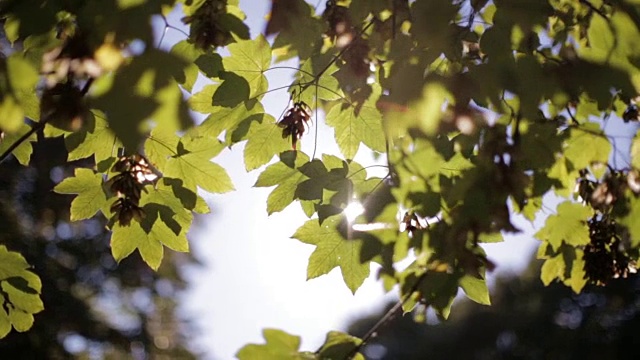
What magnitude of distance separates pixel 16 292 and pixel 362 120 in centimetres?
130

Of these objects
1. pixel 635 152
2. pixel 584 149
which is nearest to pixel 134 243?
pixel 584 149

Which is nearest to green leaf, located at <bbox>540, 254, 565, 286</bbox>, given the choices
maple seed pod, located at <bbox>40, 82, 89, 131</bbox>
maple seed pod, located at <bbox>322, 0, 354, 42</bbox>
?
maple seed pod, located at <bbox>322, 0, 354, 42</bbox>

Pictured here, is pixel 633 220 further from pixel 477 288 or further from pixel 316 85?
pixel 316 85

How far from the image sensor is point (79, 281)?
13.0 meters

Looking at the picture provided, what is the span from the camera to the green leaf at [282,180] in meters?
1.83

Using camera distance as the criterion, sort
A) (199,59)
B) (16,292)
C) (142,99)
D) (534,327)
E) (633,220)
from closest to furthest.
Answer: (142,99) → (199,59) → (633,220) → (16,292) → (534,327)

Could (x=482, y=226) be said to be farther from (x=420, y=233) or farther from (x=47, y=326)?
(x=47, y=326)

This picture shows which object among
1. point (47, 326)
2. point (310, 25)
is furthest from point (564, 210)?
point (47, 326)

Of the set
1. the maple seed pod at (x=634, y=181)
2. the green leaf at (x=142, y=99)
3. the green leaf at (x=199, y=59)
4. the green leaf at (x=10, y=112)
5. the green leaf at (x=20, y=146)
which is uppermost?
the green leaf at (x=20, y=146)

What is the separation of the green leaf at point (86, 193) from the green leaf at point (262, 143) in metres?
0.50

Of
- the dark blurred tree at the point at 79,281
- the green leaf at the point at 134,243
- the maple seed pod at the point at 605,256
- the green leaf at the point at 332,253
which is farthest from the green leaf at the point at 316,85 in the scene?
the dark blurred tree at the point at 79,281

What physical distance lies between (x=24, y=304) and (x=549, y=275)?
1.87 meters

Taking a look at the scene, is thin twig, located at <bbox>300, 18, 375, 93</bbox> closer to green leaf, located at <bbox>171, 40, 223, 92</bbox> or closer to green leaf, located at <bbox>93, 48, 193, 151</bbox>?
green leaf, located at <bbox>171, 40, 223, 92</bbox>

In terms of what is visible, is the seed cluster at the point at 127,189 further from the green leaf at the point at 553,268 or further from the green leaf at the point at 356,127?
the green leaf at the point at 553,268
